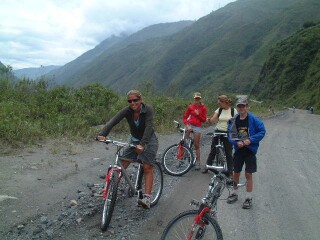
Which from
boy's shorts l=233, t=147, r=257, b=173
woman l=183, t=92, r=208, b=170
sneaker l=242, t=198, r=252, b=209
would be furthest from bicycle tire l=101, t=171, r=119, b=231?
woman l=183, t=92, r=208, b=170

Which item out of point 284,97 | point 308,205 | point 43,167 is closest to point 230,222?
point 308,205

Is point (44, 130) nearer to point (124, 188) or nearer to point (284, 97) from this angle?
point (124, 188)

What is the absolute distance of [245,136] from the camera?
6.53 meters

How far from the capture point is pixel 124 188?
288 inches

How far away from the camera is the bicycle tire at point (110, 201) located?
5.41m

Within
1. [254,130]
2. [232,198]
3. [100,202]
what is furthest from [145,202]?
[254,130]

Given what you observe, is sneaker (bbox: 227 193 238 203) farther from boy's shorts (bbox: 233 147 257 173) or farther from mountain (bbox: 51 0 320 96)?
mountain (bbox: 51 0 320 96)

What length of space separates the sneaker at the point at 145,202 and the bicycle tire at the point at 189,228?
1577 millimetres

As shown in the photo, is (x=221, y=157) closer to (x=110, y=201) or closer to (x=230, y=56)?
(x=110, y=201)

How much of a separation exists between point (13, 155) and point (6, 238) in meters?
4.46

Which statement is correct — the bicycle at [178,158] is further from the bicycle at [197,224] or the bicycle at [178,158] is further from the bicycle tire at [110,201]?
the bicycle at [197,224]

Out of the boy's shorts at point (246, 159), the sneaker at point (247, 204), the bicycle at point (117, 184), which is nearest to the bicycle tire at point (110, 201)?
the bicycle at point (117, 184)

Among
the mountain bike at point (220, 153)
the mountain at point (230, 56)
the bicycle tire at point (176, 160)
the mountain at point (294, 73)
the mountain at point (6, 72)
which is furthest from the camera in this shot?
the mountain at point (230, 56)

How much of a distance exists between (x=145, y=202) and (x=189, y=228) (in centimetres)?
173
